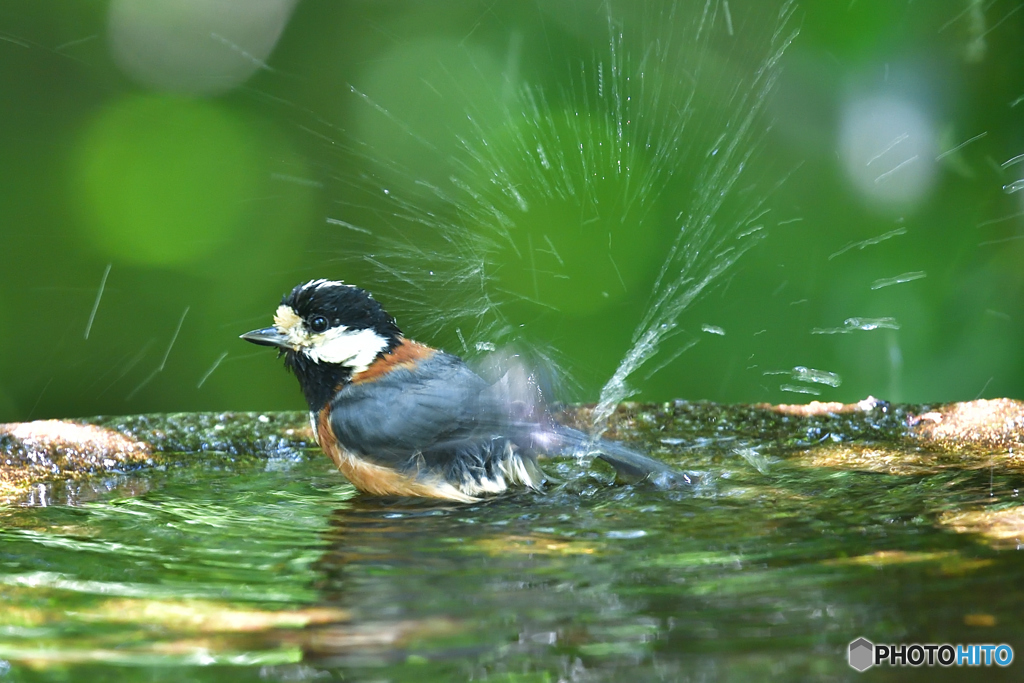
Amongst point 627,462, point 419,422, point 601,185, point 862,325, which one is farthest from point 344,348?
point 862,325

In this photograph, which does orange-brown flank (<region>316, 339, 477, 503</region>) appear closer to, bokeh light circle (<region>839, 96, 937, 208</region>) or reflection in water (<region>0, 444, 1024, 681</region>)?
reflection in water (<region>0, 444, 1024, 681</region>)

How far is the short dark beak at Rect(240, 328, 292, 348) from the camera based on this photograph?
9.84 ft

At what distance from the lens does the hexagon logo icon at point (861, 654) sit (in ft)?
3.73

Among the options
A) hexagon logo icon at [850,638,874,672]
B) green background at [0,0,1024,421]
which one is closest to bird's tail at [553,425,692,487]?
hexagon logo icon at [850,638,874,672]

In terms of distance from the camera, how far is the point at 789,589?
1477 mm

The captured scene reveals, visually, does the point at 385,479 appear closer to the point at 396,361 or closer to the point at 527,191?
the point at 396,361

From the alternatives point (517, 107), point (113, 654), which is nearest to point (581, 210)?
point (517, 107)

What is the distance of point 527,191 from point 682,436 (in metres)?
2.25

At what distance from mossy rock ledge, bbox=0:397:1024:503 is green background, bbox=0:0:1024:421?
57.9 inches

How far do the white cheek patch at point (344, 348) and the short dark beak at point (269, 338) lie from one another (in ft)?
0.25

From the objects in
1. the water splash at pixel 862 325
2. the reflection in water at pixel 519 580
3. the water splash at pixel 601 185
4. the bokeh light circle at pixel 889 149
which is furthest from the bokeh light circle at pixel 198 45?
the water splash at pixel 862 325

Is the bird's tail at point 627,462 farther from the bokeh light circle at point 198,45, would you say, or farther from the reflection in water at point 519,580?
the bokeh light circle at point 198,45

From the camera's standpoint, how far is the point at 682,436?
3.08 metres

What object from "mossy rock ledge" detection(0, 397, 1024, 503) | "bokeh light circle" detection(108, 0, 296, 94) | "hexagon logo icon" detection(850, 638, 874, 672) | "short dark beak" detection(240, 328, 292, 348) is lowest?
A: "hexagon logo icon" detection(850, 638, 874, 672)
